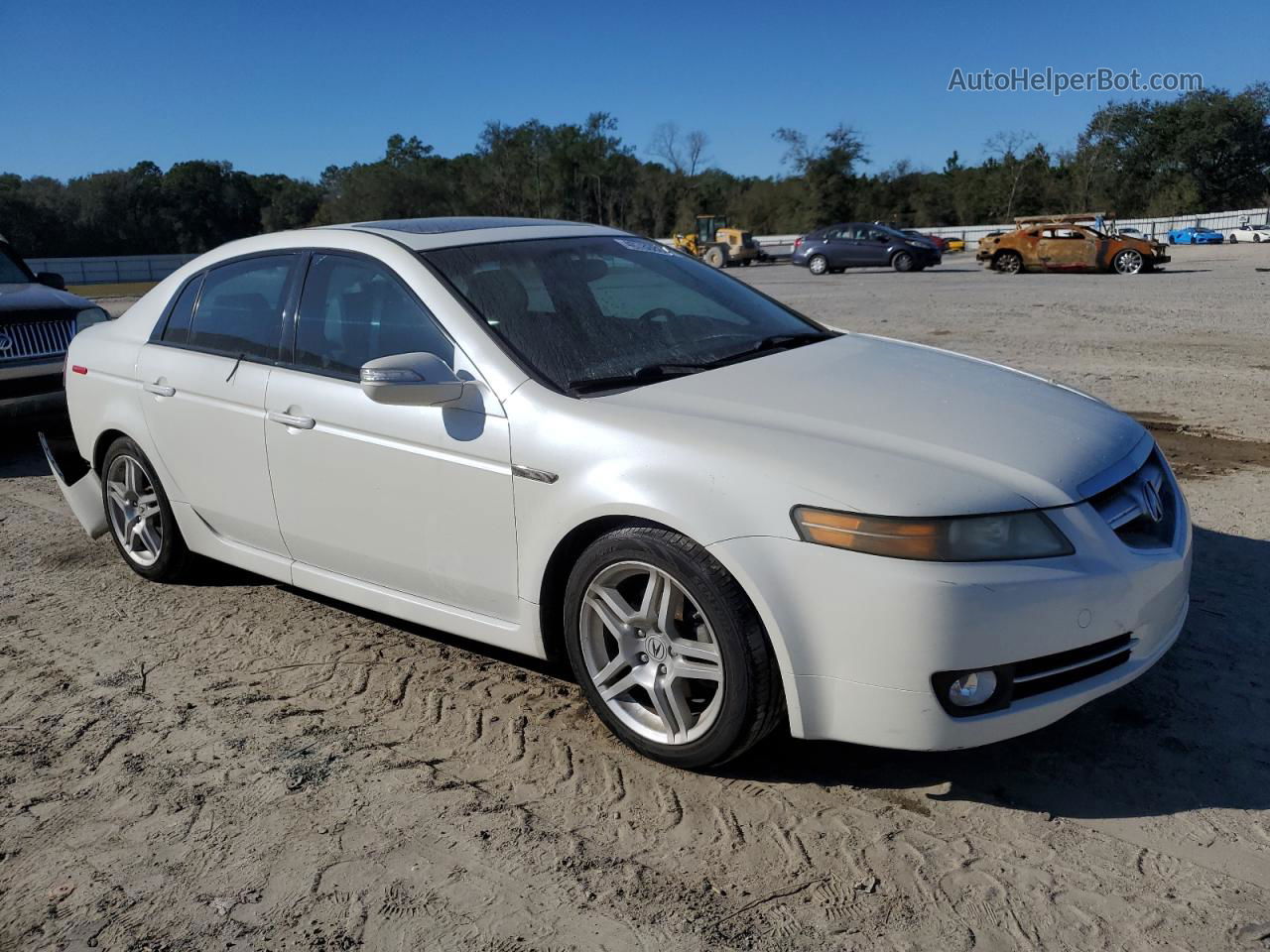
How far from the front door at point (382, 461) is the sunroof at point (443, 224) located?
0.95 feet

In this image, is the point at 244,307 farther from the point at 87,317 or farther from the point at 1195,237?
the point at 1195,237

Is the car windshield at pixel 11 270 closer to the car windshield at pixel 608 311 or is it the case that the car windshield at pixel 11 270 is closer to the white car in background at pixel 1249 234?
the car windshield at pixel 608 311

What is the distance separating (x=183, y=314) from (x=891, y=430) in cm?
331

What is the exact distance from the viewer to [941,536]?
107 inches

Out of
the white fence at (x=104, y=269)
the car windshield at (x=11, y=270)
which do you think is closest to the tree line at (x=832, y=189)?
the white fence at (x=104, y=269)

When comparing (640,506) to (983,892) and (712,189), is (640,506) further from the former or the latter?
(712,189)

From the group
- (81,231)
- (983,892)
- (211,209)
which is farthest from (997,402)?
(211,209)

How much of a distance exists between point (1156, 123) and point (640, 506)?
8490cm

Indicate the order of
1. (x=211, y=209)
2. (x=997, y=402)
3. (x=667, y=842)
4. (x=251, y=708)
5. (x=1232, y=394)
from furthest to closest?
(x=211, y=209) < (x=1232, y=394) < (x=251, y=708) < (x=997, y=402) < (x=667, y=842)

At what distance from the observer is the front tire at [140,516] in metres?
4.86

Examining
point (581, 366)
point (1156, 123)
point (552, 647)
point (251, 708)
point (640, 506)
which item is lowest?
point (251, 708)

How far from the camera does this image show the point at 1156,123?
247 ft

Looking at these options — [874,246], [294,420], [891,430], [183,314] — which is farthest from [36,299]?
[874,246]

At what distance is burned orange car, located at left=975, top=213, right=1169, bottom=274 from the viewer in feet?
88.4
